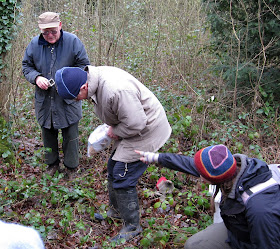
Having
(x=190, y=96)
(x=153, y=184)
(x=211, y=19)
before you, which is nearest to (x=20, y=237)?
(x=153, y=184)

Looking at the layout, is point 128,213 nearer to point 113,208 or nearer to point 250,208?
point 113,208

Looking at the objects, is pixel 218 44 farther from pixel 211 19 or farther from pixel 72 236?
pixel 72 236

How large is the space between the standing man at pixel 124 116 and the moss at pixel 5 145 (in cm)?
207

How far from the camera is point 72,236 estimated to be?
3680 millimetres

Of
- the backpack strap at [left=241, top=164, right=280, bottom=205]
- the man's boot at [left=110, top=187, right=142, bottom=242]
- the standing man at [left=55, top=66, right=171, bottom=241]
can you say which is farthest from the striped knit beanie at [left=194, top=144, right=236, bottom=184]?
the man's boot at [left=110, top=187, right=142, bottom=242]

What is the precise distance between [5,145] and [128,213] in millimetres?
2592

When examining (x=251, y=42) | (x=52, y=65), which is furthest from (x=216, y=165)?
(x=251, y=42)

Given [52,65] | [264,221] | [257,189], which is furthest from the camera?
[52,65]

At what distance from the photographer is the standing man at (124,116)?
3227mm

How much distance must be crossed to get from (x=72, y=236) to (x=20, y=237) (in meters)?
2.57

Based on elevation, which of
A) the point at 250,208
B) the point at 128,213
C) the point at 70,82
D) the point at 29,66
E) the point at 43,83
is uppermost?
the point at 70,82

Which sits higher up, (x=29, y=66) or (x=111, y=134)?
(x=29, y=66)

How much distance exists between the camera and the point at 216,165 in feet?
8.05

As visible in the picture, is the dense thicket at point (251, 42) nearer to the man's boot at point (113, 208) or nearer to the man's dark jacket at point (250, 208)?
the man's boot at point (113, 208)
